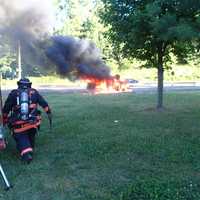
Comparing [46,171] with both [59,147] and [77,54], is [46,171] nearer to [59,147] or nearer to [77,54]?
[59,147]

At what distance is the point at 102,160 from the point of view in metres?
7.98

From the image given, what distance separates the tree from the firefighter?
3323 mm

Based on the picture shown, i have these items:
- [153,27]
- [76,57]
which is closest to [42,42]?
[76,57]

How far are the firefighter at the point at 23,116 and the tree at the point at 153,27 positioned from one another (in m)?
3.32

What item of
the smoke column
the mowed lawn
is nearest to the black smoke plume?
the smoke column

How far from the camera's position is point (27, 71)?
43406mm

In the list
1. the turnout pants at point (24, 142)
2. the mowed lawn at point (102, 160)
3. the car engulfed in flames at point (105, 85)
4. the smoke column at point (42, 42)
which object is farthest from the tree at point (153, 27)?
the car engulfed in flames at point (105, 85)

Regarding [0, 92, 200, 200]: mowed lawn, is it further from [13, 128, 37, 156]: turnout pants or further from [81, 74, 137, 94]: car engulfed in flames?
[81, 74, 137, 94]: car engulfed in flames

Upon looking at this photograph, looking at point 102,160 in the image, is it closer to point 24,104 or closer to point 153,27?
point 24,104

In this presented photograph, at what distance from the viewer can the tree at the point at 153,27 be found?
949 cm

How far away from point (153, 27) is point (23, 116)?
4028 millimetres

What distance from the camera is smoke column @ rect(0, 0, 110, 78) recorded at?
A: 2250 cm

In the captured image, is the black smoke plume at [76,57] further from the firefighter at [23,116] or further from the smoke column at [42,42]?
the firefighter at [23,116]

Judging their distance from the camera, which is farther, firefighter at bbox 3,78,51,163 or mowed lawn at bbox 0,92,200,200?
firefighter at bbox 3,78,51,163
